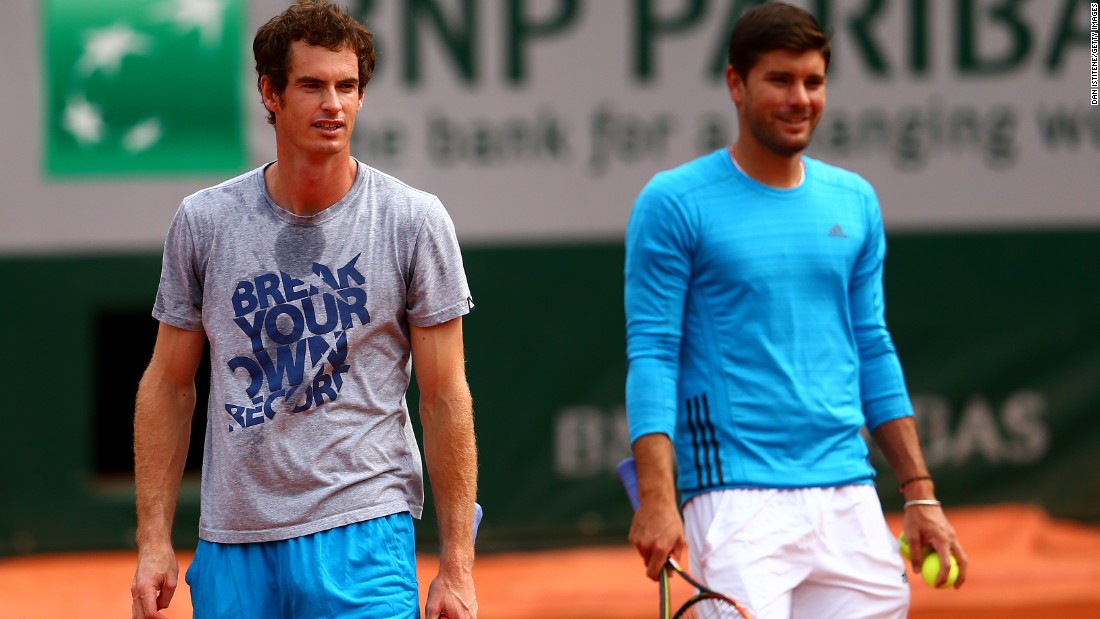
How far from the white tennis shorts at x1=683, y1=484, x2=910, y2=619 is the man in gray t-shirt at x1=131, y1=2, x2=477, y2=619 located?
2.04 ft

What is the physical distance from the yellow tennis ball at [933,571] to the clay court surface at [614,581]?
2778 millimetres

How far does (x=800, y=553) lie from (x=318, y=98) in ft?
4.53

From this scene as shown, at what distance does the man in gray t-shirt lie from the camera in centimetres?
294

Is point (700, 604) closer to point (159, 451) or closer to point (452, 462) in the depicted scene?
point (452, 462)

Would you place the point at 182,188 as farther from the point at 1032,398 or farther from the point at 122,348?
the point at 1032,398

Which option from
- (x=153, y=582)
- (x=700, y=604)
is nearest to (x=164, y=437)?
(x=153, y=582)

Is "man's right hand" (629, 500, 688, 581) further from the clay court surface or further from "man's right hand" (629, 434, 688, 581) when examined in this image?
the clay court surface

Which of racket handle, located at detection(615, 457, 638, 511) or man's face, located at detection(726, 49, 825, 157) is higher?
man's face, located at detection(726, 49, 825, 157)

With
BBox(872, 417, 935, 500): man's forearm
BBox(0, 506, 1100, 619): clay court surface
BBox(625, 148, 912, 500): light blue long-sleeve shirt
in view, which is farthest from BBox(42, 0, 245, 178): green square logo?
BBox(872, 417, 935, 500): man's forearm

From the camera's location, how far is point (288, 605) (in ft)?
9.70

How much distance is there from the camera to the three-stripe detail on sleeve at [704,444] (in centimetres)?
339

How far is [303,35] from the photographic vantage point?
9.67ft

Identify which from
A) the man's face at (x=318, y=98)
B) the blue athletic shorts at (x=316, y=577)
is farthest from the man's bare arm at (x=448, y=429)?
the man's face at (x=318, y=98)

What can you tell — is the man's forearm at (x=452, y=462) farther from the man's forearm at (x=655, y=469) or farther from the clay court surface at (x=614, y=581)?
the clay court surface at (x=614, y=581)
